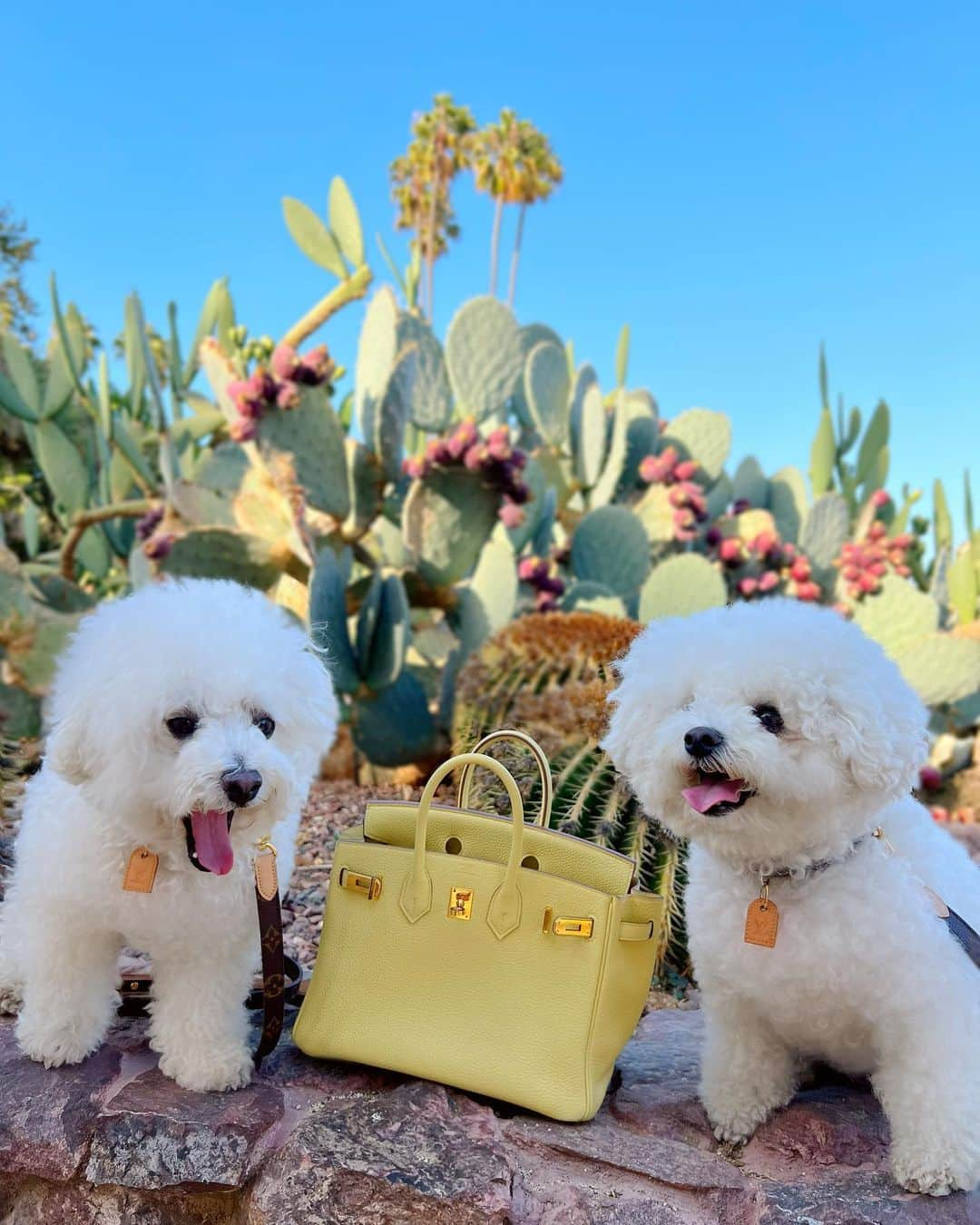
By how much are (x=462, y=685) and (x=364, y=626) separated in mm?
1087

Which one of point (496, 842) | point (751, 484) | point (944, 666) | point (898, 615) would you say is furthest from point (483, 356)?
point (496, 842)

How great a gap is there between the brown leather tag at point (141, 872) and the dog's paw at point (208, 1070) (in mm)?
461

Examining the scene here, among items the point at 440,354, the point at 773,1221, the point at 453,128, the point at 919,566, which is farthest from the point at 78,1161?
the point at 453,128

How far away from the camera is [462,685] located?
17.1 ft

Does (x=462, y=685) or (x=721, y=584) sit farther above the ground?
(x=721, y=584)

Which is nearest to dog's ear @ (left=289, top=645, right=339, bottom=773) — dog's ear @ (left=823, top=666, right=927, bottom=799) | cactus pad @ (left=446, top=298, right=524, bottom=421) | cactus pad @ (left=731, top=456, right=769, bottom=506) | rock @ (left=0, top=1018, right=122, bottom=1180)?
rock @ (left=0, top=1018, right=122, bottom=1180)

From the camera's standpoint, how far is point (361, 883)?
Result: 2555mm

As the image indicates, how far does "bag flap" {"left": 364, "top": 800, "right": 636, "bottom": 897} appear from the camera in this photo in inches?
96.1

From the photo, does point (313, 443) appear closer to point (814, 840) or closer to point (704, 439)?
point (814, 840)

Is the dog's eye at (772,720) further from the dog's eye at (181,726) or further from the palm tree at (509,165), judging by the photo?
the palm tree at (509,165)

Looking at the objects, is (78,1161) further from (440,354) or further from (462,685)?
(440,354)

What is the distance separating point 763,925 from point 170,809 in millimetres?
1266

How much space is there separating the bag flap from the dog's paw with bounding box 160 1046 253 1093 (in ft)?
1.96

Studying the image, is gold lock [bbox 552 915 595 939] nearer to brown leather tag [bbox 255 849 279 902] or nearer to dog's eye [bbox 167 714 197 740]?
brown leather tag [bbox 255 849 279 902]
